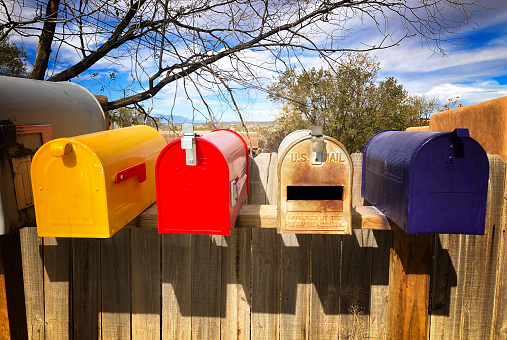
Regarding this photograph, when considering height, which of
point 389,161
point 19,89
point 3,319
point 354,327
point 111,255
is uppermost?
point 19,89

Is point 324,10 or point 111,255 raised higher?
point 324,10

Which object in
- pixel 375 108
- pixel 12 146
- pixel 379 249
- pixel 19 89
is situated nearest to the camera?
pixel 12 146

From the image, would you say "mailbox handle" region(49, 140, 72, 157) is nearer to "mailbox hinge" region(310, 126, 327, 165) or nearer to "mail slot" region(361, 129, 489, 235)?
"mailbox hinge" region(310, 126, 327, 165)

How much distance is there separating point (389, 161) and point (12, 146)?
1.79m

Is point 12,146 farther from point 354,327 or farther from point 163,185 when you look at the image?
point 354,327

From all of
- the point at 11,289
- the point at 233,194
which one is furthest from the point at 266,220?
the point at 11,289

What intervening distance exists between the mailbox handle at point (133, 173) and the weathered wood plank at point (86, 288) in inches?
31.4

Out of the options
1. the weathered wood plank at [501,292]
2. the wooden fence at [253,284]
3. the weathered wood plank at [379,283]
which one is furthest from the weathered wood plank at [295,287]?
the weathered wood plank at [501,292]

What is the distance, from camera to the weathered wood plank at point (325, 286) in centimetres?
214

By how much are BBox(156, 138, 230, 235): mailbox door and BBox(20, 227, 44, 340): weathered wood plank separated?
1329mm

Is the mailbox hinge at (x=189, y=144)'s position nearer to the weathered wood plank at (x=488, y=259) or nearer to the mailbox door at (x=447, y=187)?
the mailbox door at (x=447, y=187)

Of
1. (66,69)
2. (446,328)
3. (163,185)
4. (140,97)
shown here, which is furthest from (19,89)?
(446,328)

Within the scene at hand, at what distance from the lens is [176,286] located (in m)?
2.19

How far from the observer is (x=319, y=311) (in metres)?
A: 2.18
